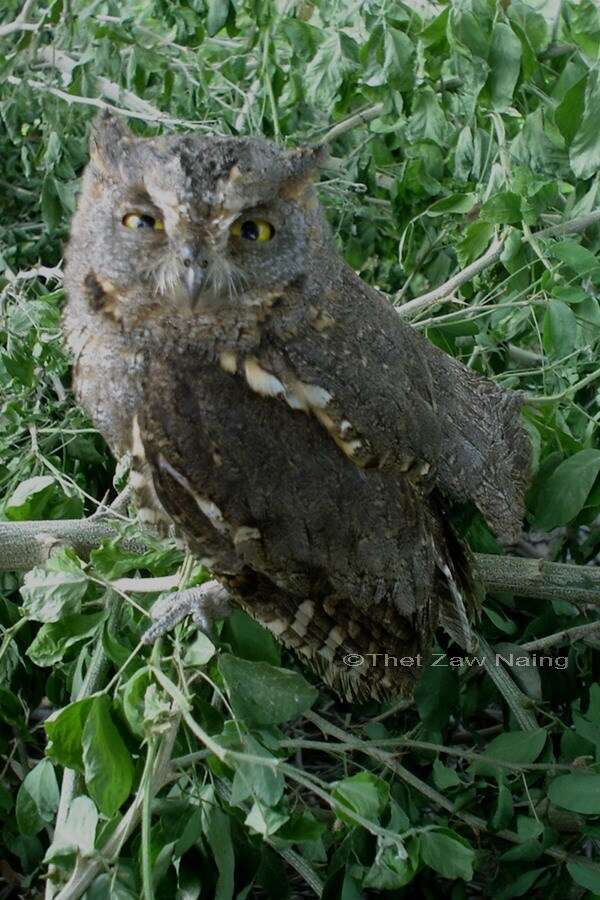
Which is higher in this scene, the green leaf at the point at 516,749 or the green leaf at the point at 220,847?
the green leaf at the point at 220,847

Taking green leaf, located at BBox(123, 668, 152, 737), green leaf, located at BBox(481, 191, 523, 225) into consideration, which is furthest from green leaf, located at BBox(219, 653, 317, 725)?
green leaf, located at BBox(481, 191, 523, 225)

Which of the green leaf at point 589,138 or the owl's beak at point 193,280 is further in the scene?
the green leaf at point 589,138

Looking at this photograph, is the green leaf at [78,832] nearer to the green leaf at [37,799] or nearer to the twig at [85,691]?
the twig at [85,691]

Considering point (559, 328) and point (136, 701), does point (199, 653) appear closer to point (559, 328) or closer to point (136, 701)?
point (136, 701)

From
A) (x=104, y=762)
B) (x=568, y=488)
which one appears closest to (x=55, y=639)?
(x=104, y=762)

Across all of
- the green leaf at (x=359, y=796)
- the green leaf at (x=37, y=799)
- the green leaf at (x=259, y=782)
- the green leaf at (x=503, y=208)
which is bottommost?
the green leaf at (x=37, y=799)

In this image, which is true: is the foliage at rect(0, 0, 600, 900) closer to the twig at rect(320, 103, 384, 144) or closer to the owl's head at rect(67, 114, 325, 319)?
the twig at rect(320, 103, 384, 144)

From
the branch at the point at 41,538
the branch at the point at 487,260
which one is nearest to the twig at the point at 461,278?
the branch at the point at 487,260
